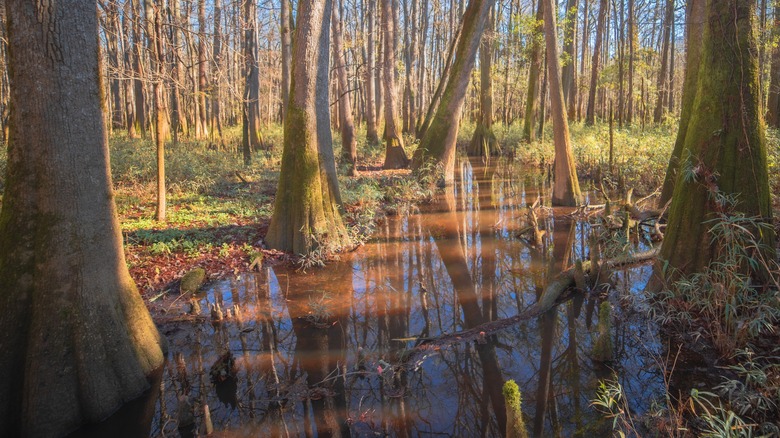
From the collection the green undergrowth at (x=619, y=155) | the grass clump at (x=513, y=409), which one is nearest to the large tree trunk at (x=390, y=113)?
the green undergrowth at (x=619, y=155)

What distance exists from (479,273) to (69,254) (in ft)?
18.1

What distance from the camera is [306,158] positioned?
8094mm

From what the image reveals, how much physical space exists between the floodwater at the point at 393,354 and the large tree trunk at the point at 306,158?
0.72 metres

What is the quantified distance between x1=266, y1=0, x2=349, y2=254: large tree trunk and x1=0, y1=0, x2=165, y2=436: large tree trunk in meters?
4.01

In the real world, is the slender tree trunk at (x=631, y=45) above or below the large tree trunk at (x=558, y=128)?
above

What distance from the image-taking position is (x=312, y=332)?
5.53 metres

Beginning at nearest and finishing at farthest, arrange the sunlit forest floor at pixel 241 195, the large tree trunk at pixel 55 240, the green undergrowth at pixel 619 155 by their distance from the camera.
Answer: the large tree trunk at pixel 55 240, the sunlit forest floor at pixel 241 195, the green undergrowth at pixel 619 155

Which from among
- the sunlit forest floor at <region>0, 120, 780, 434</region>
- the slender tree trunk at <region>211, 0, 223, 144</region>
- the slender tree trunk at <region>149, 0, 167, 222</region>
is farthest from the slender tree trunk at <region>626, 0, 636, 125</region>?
the slender tree trunk at <region>149, 0, 167, 222</region>

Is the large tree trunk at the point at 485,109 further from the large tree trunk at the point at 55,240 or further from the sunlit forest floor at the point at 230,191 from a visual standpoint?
the large tree trunk at the point at 55,240

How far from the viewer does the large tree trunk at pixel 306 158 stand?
26.2 ft

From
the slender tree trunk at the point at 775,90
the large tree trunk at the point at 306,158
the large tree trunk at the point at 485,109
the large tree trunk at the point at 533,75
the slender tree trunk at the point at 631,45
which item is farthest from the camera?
the large tree trunk at the point at 485,109

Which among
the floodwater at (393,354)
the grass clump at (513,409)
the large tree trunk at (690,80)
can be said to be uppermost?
the large tree trunk at (690,80)

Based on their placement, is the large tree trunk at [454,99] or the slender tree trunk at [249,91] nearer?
the large tree trunk at [454,99]

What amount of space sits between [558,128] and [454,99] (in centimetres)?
419
